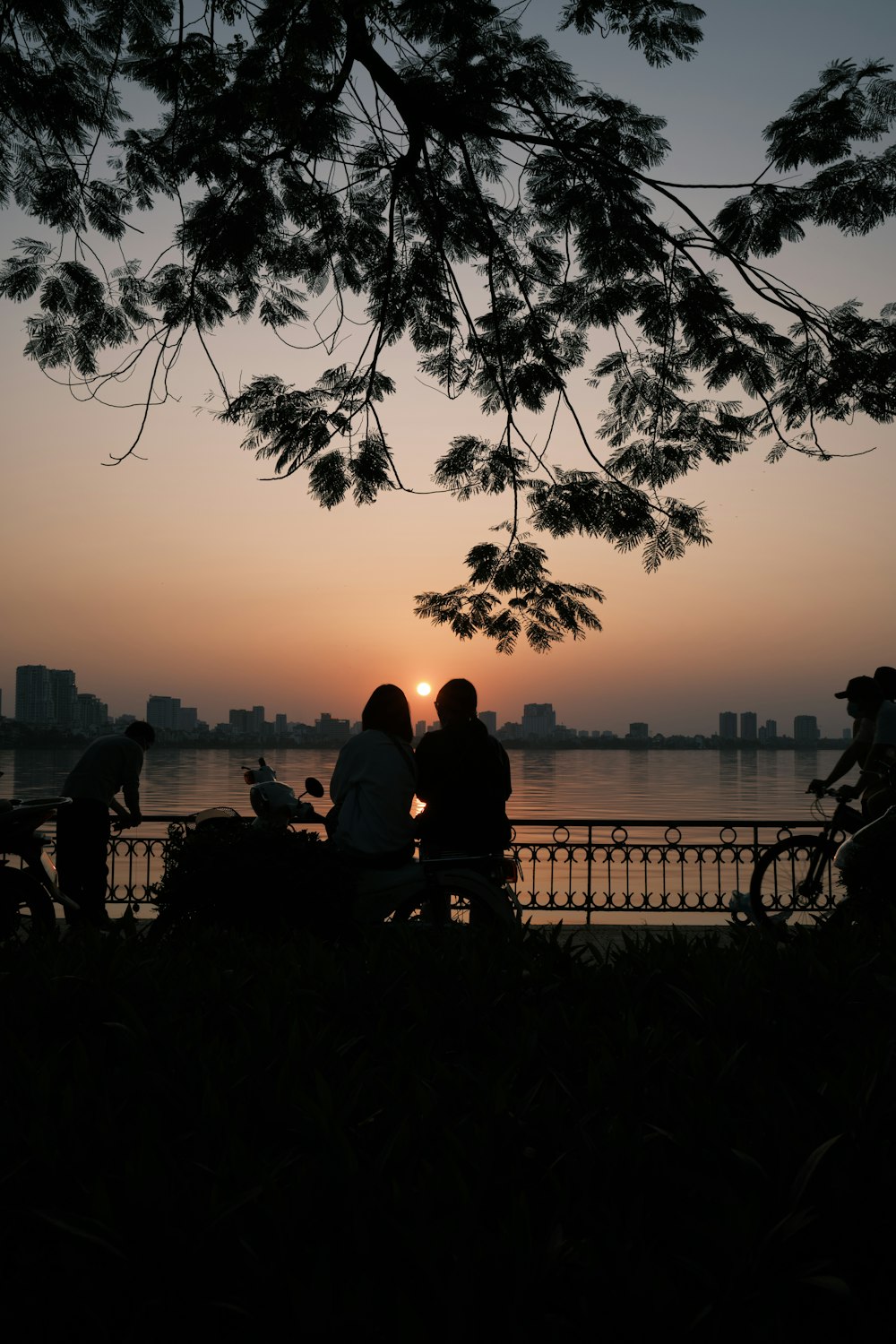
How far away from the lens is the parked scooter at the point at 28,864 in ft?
22.2

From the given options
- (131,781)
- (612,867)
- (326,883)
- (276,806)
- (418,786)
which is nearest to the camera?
(326,883)

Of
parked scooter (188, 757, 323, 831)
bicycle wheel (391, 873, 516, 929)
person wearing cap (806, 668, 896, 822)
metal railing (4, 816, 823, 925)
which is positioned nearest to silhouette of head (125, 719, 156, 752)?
metal railing (4, 816, 823, 925)

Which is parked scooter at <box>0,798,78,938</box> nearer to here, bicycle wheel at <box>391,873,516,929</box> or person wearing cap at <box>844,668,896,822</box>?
bicycle wheel at <box>391,873,516,929</box>

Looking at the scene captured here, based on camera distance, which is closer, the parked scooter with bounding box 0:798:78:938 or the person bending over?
the parked scooter with bounding box 0:798:78:938

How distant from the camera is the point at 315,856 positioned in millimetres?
5578

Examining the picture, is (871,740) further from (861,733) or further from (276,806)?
(276,806)

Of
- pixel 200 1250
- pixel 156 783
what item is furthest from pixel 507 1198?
pixel 156 783

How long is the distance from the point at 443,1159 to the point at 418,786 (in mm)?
5133

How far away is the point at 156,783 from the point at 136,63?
70303 millimetres

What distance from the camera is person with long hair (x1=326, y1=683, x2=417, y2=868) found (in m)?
5.84

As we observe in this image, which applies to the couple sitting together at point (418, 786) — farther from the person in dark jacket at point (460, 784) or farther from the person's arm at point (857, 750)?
the person's arm at point (857, 750)

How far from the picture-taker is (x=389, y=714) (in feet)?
20.0

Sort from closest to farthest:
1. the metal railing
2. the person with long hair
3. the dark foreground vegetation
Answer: the dark foreground vegetation < the person with long hair < the metal railing

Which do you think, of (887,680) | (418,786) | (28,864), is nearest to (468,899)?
(418,786)
